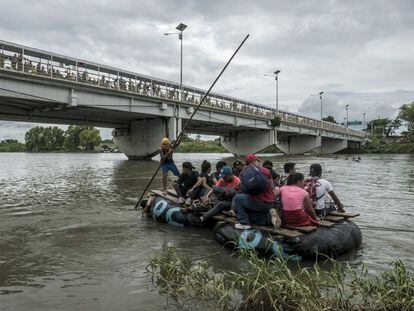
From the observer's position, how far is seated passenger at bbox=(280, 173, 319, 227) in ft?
24.4

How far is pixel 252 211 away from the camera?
25.9ft

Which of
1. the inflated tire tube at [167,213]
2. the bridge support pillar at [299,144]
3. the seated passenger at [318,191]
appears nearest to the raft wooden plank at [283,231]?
the seated passenger at [318,191]

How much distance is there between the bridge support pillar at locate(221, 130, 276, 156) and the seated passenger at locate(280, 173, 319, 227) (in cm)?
5893

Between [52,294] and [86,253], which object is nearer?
[52,294]

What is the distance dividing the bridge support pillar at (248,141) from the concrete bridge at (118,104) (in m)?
0.16

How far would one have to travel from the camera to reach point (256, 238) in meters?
7.44

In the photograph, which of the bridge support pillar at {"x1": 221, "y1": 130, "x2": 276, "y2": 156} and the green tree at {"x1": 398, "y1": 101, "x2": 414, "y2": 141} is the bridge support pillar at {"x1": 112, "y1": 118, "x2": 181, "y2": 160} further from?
the green tree at {"x1": 398, "y1": 101, "x2": 414, "y2": 141}

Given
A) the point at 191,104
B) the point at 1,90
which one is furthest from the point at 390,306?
the point at 191,104

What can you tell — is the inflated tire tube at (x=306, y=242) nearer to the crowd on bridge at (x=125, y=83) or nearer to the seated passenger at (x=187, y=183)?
the seated passenger at (x=187, y=183)

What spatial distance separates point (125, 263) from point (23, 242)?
2.83 metres

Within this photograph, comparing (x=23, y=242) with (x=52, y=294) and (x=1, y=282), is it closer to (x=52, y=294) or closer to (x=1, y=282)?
(x=1, y=282)

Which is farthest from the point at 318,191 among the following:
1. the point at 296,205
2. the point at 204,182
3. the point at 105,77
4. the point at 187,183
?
the point at 105,77

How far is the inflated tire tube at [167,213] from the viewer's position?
395 inches

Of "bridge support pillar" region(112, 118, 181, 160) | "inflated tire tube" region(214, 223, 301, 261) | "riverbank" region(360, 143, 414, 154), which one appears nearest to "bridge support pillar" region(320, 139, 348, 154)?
"riverbank" region(360, 143, 414, 154)
